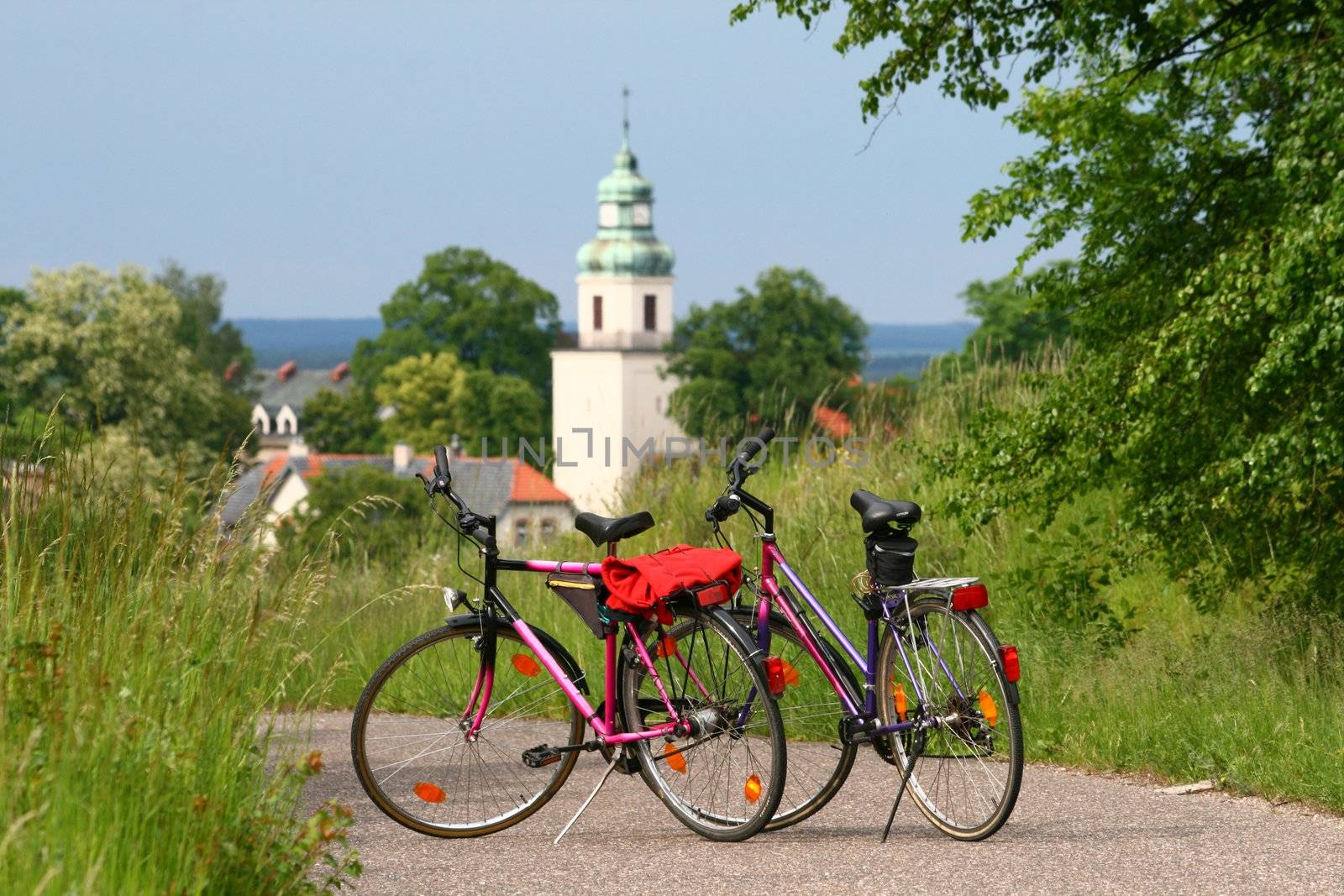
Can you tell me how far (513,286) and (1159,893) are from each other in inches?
3820

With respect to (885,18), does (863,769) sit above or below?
below

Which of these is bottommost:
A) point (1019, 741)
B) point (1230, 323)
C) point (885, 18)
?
point (1019, 741)

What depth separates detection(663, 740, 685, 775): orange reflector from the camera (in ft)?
20.1

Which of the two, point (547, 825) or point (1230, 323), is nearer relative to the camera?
point (547, 825)

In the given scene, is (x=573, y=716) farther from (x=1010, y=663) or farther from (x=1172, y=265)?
(x=1172, y=265)

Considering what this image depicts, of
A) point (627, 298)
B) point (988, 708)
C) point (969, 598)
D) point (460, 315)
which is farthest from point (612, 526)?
point (627, 298)

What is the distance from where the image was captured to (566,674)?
6.27 meters

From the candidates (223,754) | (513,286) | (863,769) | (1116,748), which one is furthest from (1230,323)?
(513,286)

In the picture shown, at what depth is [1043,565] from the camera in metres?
9.77

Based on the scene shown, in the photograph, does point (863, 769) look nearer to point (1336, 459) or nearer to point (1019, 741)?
point (1019, 741)

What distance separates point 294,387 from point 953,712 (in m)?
175

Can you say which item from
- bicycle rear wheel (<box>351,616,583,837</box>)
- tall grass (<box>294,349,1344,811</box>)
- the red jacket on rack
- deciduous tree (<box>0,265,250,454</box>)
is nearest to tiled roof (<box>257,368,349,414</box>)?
deciduous tree (<box>0,265,250,454</box>)

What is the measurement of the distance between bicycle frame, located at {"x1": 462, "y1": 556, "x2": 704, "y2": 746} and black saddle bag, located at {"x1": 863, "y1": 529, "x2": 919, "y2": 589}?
72 centimetres

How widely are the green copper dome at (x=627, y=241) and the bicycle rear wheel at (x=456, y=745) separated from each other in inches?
5267
